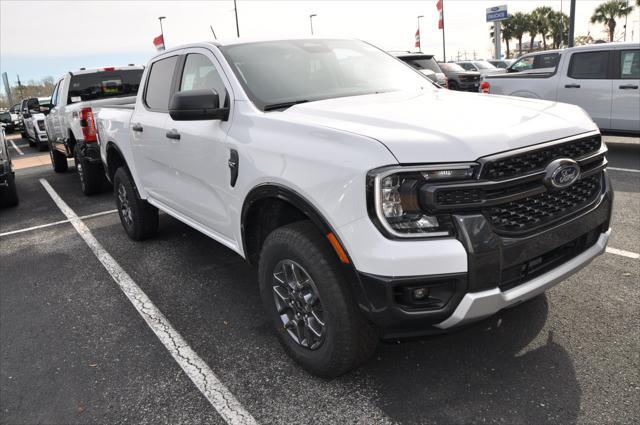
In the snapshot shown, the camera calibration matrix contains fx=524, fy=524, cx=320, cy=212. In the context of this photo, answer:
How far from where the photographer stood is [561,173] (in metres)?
2.48

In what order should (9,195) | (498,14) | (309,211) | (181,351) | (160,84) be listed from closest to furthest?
(309,211) → (181,351) → (160,84) → (9,195) → (498,14)

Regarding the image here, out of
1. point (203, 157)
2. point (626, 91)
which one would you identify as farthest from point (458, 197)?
point (626, 91)

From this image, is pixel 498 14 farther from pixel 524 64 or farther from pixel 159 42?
pixel 524 64

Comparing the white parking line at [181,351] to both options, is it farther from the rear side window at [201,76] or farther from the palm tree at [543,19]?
the palm tree at [543,19]

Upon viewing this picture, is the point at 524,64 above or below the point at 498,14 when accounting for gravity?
below

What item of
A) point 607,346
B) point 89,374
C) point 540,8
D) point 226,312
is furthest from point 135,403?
point 540,8

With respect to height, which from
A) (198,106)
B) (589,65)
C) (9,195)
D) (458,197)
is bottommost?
(9,195)

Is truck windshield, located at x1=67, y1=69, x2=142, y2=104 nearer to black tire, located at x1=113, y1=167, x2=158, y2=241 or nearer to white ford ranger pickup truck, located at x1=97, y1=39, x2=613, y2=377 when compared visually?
black tire, located at x1=113, y1=167, x2=158, y2=241

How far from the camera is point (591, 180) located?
2850 millimetres

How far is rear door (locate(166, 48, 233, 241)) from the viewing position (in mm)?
3328

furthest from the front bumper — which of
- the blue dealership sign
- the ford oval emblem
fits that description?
the blue dealership sign

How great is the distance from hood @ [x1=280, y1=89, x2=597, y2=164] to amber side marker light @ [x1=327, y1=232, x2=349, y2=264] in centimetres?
48

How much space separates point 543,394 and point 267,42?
2.86 m

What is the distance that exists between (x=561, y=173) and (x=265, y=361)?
6.27ft
